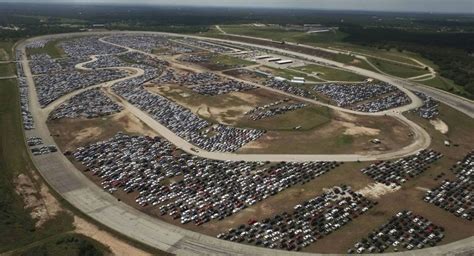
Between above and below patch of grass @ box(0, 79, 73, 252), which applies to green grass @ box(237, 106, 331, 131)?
above

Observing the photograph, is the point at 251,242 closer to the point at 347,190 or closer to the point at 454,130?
the point at 347,190

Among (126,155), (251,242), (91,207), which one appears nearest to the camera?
(251,242)

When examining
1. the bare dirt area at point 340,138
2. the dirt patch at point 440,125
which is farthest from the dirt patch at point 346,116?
the dirt patch at point 440,125

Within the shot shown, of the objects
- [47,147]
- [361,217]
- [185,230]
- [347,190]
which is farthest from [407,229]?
[47,147]

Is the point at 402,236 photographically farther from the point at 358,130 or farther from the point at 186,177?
the point at 358,130

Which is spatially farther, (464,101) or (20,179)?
(464,101)

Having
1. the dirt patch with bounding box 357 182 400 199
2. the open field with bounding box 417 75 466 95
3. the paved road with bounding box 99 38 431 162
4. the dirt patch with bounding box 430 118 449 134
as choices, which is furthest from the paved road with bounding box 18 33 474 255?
the open field with bounding box 417 75 466 95

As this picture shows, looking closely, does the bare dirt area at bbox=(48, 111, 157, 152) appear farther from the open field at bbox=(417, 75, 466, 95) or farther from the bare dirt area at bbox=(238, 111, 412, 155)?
the open field at bbox=(417, 75, 466, 95)
